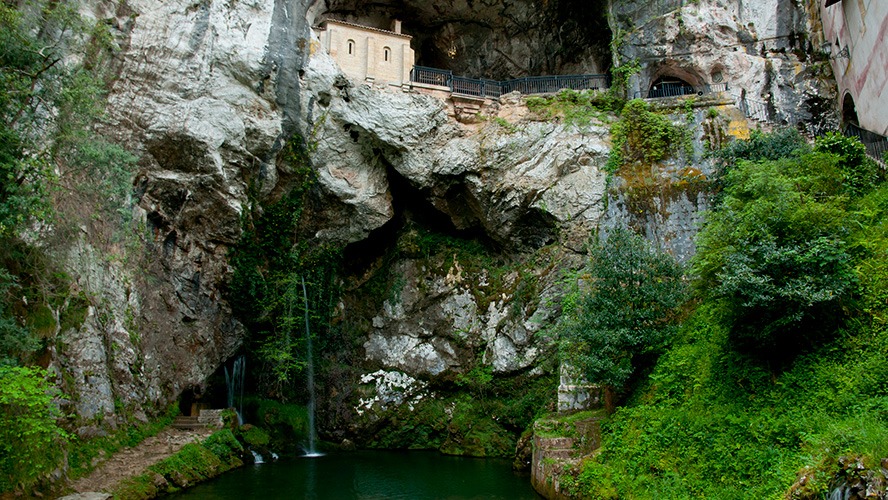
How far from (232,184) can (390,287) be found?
690 centimetres

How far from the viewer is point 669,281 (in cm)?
1177

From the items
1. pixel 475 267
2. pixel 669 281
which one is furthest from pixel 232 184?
pixel 669 281

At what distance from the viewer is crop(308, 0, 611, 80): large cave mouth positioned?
22.5 meters

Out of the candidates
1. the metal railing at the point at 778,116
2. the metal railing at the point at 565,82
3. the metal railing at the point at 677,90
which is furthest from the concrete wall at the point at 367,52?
the metal railing at the point at 778,116

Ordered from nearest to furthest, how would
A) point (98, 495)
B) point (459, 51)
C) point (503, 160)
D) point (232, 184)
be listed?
point (98, 495), point (232, 184), point (503, 160), point (459, 51)

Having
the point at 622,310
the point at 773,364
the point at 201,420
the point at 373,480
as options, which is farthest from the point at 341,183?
the point at 773,364

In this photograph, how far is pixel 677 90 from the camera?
20.5m

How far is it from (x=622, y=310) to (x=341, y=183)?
11.4 metres

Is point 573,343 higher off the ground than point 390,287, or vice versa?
point 390,287

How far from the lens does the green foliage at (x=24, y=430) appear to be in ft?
28.0

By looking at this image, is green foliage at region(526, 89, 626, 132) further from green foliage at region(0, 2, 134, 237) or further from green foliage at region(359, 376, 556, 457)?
green foliage at region(0, 2, 134, 237)

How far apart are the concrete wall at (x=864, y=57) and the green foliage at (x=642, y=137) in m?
4.74

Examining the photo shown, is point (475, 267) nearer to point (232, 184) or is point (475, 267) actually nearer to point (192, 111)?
point (232, 184)

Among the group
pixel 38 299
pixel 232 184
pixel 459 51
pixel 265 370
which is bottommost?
pixel 265 370
